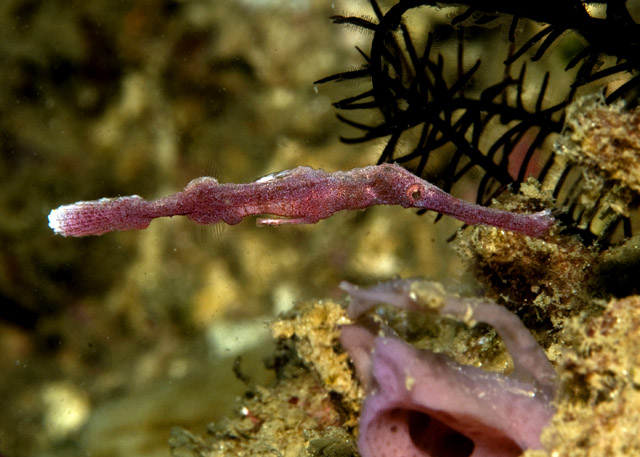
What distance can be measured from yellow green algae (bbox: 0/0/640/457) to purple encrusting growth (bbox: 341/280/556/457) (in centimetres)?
247

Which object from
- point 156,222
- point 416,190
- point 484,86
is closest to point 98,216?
point 416,190

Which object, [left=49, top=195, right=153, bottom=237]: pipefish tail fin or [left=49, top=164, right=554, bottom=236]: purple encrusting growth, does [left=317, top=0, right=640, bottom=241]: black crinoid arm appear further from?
[left=49, top=195, right=153, bottom=237]: pipefish tail fin

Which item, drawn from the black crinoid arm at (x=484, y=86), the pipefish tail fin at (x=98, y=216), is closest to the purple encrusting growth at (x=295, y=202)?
the pipefish tail fin at (x=98, y=216)

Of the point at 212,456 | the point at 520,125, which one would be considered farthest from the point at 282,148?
the point at 212,456

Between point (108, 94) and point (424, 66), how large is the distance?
4055 millimetres

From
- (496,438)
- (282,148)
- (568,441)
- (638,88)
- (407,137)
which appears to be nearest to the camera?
(568,441)

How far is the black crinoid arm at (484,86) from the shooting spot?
224cm

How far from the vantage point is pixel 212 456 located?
2.67 m

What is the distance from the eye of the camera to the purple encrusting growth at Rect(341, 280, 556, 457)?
5.46 feet

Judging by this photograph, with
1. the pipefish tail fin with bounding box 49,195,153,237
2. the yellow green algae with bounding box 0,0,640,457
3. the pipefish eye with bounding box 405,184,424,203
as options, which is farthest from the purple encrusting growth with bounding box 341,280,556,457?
the yellow green algae with bounding box 0,0,640,457

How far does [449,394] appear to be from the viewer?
1.69 metres

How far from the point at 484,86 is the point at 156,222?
3.96 meters

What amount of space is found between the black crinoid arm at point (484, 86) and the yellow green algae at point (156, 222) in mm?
1504

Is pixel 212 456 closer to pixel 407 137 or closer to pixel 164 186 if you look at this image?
pixel 407 137
